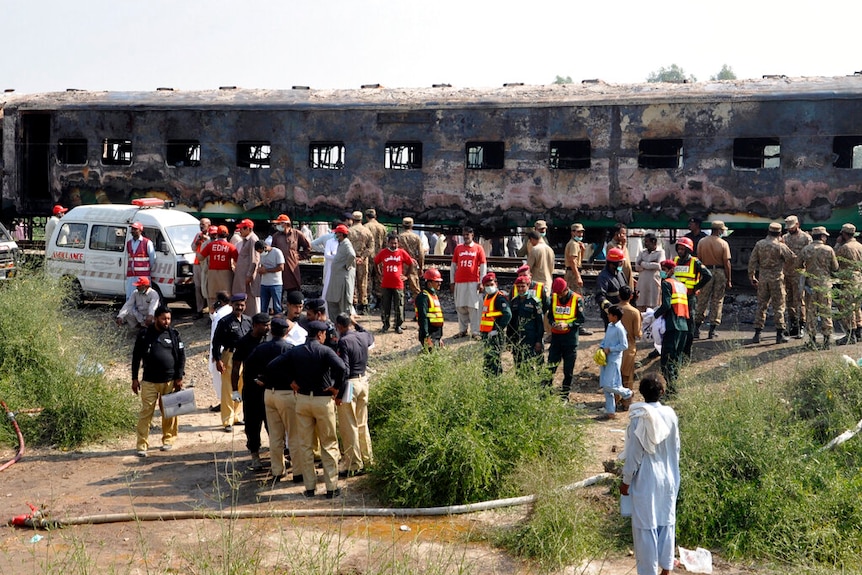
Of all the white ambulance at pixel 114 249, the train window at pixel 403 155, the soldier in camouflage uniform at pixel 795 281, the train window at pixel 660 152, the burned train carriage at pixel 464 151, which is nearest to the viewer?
the soldier in camouflage uniform at pixel 795 281

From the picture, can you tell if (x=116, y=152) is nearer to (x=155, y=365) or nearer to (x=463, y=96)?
(x=463, y=96)

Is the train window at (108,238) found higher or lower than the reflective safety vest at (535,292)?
higher

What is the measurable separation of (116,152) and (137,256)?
6.20 m

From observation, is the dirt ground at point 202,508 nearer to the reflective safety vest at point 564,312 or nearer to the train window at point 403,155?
the reflective safety vest at point 564,312

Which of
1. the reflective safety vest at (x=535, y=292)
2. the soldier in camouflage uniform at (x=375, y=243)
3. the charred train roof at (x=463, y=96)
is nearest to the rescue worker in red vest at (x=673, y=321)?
the reflective safety vest at (x=535, y=292)

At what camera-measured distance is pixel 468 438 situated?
8.16 m

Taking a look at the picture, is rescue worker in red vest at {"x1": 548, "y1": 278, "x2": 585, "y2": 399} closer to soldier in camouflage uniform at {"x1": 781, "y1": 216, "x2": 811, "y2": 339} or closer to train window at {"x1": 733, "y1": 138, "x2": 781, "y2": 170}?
soldier in camouflage uniform at {"x1": 781, "y1": 216, "x2": 811, "y2": 339}

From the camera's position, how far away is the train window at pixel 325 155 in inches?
721

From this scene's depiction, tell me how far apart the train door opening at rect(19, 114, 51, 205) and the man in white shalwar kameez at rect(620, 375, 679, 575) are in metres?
16.5

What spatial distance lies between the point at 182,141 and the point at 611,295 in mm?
10368

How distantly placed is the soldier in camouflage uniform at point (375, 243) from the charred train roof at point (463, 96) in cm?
321

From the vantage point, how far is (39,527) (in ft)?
25.4

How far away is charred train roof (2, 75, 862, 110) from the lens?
53.1 feet

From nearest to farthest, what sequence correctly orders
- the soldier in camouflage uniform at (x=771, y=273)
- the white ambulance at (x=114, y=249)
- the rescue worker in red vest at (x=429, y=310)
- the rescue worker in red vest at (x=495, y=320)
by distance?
the rescue worker in red vest at (x=495, y=320), the rescue worker in red vest at (x=429, y=310), the soldier in camouflage uniform at (x=771, y=273), the white ambulance at (x=114, y=249)
